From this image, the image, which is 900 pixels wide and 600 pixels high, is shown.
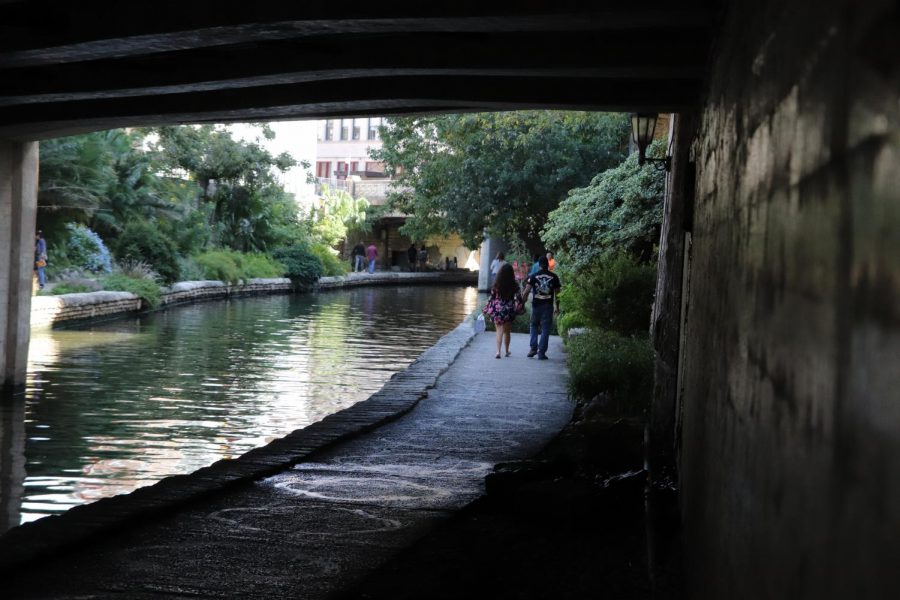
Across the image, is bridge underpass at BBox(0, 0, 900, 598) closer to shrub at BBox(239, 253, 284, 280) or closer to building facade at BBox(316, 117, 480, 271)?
shrub at BBox(239, 253, 284, 280)

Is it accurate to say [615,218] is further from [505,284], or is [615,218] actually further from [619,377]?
[619,377]

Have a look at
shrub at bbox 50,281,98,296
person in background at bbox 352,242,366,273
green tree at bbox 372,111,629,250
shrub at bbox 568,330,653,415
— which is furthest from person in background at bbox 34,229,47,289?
person in background at bbox 352,242,366,273

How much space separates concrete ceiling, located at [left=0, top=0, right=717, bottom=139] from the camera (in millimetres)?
6480

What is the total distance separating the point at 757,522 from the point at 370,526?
426 cm

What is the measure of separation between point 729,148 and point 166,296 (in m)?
25.1

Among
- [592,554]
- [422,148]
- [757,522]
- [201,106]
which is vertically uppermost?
[422,148]

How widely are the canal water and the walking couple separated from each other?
5.44ft

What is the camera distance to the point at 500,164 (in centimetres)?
3294

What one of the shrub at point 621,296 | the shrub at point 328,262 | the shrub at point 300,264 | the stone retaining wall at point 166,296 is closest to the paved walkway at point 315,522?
the shrub at point 621,296

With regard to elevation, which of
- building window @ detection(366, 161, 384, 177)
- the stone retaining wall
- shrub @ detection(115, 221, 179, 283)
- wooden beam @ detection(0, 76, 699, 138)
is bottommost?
the stone retaining wall

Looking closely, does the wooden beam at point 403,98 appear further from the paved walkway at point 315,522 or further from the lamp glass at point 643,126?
the paved walkway at point 315,522

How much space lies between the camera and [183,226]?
3294 centimetres

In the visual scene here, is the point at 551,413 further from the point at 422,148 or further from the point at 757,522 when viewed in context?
the point at 422,148

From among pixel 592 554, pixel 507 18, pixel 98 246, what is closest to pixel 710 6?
pixel 507 18
